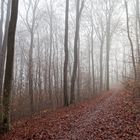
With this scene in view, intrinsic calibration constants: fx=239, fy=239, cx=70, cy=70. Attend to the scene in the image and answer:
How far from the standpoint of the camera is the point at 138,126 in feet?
30.2

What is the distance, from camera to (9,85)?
10.2 metres

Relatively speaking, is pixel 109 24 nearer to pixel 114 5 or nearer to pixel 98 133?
pixel 114 5

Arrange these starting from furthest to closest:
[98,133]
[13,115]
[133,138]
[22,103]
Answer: [22,103] < [13,115] < [98,133] < [133,138]

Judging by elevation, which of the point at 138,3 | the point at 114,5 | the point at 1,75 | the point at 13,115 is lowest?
the point at 13,115

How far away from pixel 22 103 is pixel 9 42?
13668mm

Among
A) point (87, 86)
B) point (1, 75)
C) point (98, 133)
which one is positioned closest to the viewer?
point (98, 133)

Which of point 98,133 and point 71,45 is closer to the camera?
point 98,133

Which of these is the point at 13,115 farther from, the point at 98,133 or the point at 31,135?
the point at 98,133

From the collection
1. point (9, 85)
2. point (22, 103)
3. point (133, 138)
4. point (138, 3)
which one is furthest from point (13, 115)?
point (138, 3)

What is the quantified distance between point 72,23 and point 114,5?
6.96 metres

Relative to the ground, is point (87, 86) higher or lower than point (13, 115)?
higher

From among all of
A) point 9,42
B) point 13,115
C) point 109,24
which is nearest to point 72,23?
point 109,24

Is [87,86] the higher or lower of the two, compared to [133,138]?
higher

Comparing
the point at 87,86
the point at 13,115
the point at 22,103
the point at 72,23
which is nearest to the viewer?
the point at 13,115
